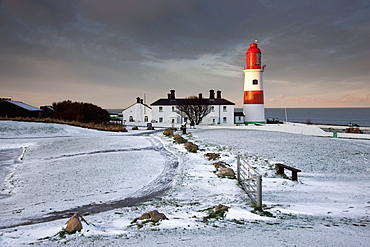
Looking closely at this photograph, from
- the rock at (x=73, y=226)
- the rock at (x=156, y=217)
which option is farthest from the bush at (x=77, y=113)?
the rock at (x=156, y=217)

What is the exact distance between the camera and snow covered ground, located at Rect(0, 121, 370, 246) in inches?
210

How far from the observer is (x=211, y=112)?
53.8 m

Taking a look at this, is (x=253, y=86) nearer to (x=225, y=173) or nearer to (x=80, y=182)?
(x=225, y=173)

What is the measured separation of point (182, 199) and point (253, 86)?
40378 millimetres

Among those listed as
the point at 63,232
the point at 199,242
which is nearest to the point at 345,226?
the point at 199,242

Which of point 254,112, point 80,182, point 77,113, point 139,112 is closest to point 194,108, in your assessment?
point 254,112

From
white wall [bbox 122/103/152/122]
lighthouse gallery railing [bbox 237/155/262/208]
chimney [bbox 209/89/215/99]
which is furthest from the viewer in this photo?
white wall [bbox 122/103/152/122]

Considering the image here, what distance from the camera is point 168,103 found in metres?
55.7

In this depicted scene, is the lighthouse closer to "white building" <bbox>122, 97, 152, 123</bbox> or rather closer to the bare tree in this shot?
the bare tree

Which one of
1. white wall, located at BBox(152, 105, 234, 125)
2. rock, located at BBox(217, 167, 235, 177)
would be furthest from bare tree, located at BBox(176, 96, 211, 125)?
rock, located at BBox(217, 167, 235, 177)

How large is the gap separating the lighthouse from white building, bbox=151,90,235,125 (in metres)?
6.32

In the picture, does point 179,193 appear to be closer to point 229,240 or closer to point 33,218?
point 229,240

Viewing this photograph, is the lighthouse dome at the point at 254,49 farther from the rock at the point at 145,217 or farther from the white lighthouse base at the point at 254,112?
the rock at the point at 145,217

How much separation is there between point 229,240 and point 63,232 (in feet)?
11.7
